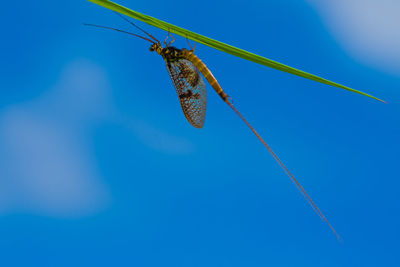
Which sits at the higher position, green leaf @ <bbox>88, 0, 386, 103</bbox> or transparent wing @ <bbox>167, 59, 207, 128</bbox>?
transparent wing @ <bbox>167, 59, 207, 128</bbox>

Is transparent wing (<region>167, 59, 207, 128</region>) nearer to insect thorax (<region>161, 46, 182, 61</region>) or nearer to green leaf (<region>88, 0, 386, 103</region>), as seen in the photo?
insect thorax (<region>161, 46, 182, 61</region>)

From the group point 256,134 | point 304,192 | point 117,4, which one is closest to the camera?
point 304,192

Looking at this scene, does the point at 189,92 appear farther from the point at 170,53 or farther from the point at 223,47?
the point at 223,47

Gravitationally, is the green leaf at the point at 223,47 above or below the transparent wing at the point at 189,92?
below

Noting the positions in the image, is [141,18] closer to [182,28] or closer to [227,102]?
[182,28]

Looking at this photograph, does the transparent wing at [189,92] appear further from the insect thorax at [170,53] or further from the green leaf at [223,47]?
the green leaf at [223,47]

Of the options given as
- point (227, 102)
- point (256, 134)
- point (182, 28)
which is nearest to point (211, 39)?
point (182, 28)

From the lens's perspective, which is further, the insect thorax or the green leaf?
the insect thorax

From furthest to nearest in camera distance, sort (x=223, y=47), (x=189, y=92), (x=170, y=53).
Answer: (x=189, y=92) < (x=170, y=53) < (x=223, y=47)
